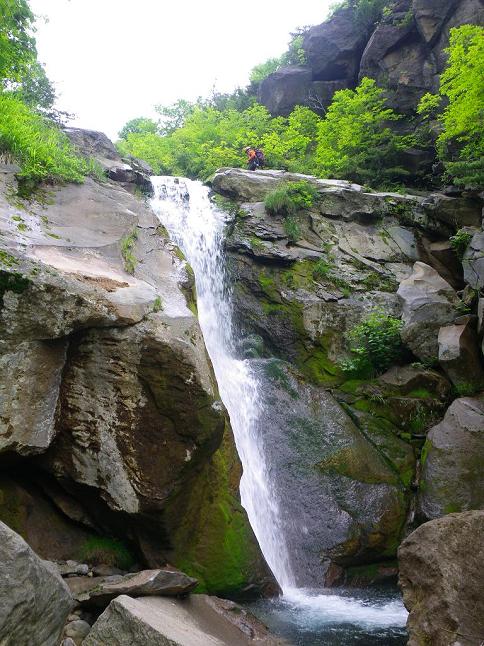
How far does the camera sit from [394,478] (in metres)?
9.01

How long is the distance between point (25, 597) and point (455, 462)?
7.66 m

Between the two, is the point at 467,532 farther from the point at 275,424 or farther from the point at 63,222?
the point at 63,222

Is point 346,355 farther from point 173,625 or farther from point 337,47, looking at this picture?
point 337,47

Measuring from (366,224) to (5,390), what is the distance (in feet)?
39.3

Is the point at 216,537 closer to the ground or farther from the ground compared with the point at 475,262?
Answer: closer to the ground

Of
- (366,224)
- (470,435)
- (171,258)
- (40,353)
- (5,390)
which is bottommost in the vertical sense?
(470,435)

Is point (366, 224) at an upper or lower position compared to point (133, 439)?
upper

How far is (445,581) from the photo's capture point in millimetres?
4168

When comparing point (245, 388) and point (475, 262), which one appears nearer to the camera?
point (245, 388)

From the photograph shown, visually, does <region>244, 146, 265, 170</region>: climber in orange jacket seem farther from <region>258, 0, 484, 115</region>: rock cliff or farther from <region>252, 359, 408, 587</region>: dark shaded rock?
<region>252, 359, 408, 587</region>: dark shaded rock

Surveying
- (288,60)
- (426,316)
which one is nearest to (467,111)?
(426,316)

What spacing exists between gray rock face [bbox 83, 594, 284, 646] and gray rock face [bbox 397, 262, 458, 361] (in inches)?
275

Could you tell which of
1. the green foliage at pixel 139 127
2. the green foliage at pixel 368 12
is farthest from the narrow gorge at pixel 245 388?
the green foliage at pixel 139 127

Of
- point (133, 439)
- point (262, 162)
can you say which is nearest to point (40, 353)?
point (133, 439)
